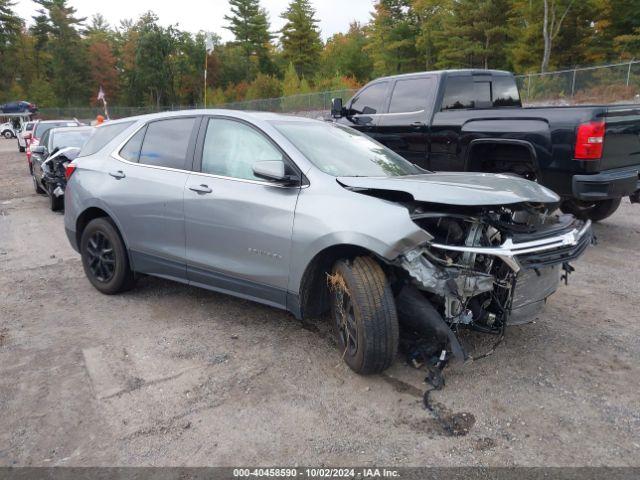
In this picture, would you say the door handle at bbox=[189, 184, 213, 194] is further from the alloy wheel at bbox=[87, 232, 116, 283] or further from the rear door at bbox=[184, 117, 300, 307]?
the alloy wheel at bbox=[87, 232, 116, 283]

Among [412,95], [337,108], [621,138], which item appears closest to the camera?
[621,138]

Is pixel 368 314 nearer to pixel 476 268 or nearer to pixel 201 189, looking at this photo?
pixel 476 268

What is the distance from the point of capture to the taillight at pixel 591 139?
5.27 meters

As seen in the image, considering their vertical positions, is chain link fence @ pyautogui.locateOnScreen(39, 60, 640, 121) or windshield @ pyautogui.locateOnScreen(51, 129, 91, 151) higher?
chain link fence @ pyautogui.locateOnScreen(39, 60, 640, 121)

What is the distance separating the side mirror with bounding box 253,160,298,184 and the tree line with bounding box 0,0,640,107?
15.3 metres

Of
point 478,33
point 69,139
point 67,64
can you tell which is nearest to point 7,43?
point 67,64

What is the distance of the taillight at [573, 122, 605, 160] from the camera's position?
527 centimetres

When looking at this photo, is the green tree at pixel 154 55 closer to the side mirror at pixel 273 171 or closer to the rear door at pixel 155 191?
the rear door at pixel 155 191

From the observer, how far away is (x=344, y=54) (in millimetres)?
61562

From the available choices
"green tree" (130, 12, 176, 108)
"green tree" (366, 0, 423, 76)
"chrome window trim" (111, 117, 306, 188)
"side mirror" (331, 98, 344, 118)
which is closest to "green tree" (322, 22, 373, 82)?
"green tree" (366, 0, 423, 76)

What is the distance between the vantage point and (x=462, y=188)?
130 inches

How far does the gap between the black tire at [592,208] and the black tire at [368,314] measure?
4.91m

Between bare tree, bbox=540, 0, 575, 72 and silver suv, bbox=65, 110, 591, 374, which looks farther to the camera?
bare tree, bbox=540, 0, 575, 72

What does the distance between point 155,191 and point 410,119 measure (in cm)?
425
